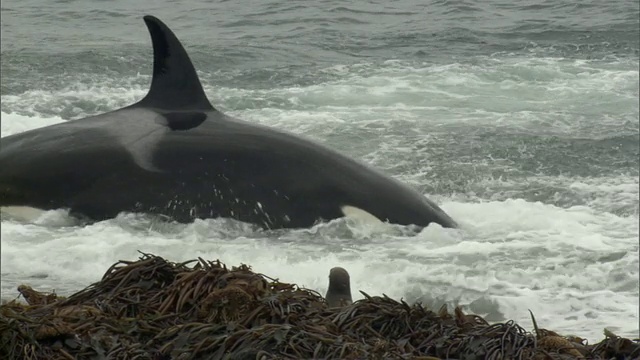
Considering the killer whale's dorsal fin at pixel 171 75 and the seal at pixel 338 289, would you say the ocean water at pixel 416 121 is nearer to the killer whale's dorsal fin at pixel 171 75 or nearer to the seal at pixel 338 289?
the killer whale's dorsal fin at pixel 171 75

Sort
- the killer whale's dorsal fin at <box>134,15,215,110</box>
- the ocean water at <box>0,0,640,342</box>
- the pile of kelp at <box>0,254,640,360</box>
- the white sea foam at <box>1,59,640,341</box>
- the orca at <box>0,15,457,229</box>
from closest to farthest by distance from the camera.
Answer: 1. the pile of kelp at <box>0,254,640,360</box>
2. the white sea foam at <box>1,59,640,341</box>
3. the ocean water at <box>0,0,640,342</box>
4. the orca at <box>0,15,457,229</box>
5. the killer whale's dorsal fin at <box>134,15,215,110</box>

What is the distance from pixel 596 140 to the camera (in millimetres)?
16125

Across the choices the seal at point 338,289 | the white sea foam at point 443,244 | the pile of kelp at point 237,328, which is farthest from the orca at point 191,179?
the pile of kelp at point 237,328

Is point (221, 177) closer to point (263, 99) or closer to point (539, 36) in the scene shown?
point (263, 99)

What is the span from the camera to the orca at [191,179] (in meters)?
10.8

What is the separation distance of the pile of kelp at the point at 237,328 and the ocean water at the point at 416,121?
2.41 m

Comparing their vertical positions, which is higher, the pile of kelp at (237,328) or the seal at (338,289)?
the pile of kelp at (237,328)

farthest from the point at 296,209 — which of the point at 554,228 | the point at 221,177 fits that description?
the point at 554,228

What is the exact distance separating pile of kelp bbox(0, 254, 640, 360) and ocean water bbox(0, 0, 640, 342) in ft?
7.89

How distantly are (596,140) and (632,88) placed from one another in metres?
4.48

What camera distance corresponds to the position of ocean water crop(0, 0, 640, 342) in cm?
1007

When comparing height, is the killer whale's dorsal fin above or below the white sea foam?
above

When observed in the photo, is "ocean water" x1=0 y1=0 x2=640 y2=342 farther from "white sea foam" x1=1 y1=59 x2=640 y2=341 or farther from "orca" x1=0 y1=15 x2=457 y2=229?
"orca" x1=0 y1=15 x2=457 y2=229

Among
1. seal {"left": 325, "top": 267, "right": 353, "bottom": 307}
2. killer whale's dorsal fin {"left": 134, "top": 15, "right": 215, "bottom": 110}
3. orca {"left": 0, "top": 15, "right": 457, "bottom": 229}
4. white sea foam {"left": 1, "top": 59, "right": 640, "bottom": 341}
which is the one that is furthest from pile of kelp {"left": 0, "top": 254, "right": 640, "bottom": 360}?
killer whale's dorsal fin {"left": 134, "top": 15, "right": 215, "bottom": 110}
